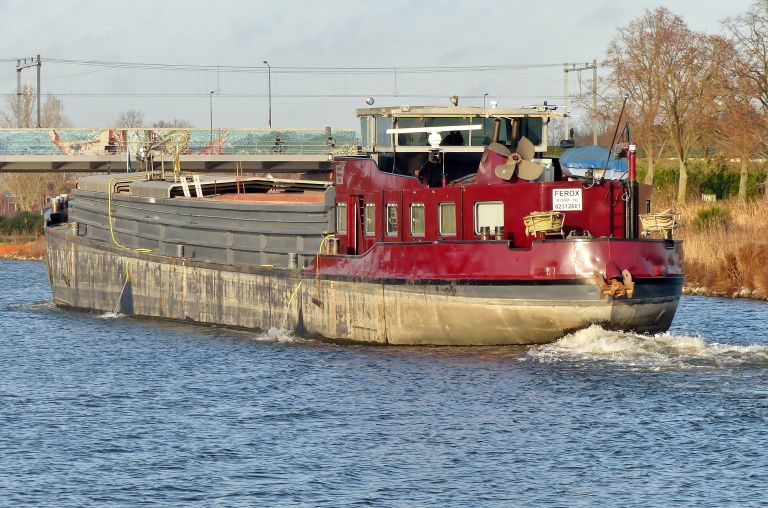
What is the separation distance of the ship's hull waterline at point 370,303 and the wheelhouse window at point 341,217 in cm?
140

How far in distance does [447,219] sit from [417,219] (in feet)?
3.34

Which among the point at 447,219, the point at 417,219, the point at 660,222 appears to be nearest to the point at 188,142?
the point at 417,219

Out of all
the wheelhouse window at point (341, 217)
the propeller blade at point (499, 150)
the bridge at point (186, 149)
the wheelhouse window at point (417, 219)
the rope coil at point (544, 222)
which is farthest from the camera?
the bridge at point (186, 149)

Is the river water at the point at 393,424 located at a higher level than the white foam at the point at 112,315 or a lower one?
lower

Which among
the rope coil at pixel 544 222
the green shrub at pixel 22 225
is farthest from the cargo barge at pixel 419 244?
the green shrub at pixel 22 225

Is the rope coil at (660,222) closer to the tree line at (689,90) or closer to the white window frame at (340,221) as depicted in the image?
the white window frame at (340,221)

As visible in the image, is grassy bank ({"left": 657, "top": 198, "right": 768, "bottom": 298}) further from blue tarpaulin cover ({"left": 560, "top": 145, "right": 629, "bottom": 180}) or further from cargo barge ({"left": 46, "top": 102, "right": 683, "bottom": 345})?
cargo barge ({"left": 46, "top": 102, "right": 683, "bottom": 345})

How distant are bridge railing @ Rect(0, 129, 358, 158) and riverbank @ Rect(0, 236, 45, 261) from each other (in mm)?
6412

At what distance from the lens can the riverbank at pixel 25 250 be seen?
297 feet

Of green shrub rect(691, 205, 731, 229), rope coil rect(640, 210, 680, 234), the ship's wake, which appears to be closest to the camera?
the ship's wake

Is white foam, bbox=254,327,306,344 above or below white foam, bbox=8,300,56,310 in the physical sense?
above

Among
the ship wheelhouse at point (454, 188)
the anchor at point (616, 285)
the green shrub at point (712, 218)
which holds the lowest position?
the anchor at point (616, 285)

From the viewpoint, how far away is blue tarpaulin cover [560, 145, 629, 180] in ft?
103

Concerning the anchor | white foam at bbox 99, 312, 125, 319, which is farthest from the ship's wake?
white foam at bbox 99, 312, 125, 319
